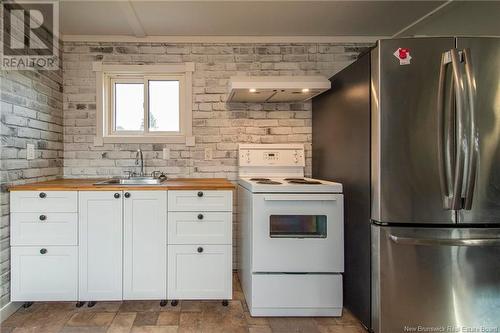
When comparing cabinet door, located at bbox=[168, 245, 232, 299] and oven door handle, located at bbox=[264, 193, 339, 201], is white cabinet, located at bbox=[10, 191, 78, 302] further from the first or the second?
oven door handle, located at bbox=[264, 193, 339, 201]

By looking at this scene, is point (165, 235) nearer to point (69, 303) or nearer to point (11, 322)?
point (69, 303)

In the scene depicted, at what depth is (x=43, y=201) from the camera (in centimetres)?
215

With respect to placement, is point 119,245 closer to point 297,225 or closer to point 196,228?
point 196,228

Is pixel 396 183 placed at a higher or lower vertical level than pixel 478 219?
higher

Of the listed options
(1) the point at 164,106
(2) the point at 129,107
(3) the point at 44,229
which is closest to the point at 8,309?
(3) the point at 44,229

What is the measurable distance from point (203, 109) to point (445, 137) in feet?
6.55

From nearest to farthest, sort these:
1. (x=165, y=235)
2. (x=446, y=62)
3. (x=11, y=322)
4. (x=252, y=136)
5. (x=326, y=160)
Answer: (x=446, y=62)
(x=11, y=322)
(x=165, y=235)
(x=326, y=160)
(x=252, y=136)

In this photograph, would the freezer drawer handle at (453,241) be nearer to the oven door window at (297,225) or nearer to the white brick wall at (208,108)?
the oven door window at (297,225)

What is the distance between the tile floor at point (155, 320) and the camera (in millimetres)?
1980

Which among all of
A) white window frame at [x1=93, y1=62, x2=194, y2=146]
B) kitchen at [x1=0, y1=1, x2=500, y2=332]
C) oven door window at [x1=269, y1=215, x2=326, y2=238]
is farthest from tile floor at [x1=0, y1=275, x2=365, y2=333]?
white window frame at [x1=93, y1=62, x2=194, y2=146]

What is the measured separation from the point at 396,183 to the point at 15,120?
2573mm

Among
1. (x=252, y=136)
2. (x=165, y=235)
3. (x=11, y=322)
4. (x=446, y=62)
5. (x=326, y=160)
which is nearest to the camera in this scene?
(x=446, y=62)

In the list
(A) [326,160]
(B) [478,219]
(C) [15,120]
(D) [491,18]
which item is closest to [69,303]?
(C) [15,120]

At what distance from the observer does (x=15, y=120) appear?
2.17 metres
